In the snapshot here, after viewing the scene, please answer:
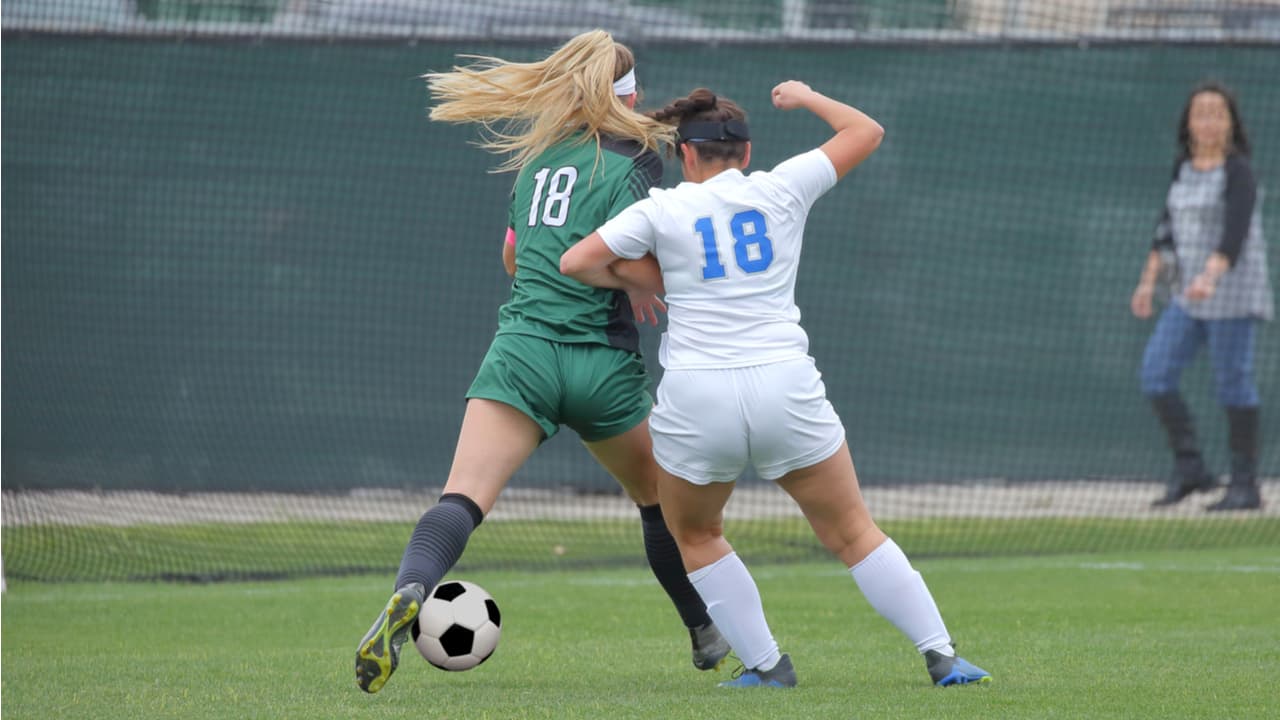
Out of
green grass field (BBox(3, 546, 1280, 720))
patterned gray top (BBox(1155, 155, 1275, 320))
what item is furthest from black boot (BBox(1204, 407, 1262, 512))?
green grass field (BBox(3, 546, 1280, 720))

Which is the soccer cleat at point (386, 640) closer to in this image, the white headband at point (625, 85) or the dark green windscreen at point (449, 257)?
the white headband at point (625, 85)

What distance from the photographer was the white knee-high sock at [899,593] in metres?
4.70

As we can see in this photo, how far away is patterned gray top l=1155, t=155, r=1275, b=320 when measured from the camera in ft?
32.8

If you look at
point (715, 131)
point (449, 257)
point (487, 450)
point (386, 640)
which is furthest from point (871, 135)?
point (449, 257)

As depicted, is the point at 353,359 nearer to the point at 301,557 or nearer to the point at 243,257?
the point at 243,257

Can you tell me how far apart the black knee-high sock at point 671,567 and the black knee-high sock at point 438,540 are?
75cm

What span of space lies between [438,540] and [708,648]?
1.14 metres

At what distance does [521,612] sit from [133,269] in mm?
5647

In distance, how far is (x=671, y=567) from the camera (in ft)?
17.4

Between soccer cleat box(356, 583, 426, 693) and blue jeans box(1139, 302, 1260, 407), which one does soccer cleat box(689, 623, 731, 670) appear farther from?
blue jeans box(1139, 302, 1260, 407)

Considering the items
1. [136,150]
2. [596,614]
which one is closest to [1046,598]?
[596,614]

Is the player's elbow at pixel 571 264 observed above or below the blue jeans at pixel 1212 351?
above

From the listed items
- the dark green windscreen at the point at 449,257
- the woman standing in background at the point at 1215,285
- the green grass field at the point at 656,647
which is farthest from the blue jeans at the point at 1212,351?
the green grass field at the point at 656,647

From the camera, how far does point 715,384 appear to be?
178 inches
